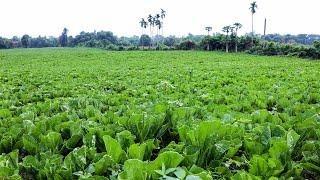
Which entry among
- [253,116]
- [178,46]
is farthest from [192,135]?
[178,46]

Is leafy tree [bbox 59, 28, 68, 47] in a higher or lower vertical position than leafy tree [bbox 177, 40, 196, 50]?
higher

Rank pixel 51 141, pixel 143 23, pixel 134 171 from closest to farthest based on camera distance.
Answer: pixel 134 171 → pixel 51 141 → pixel 143 23

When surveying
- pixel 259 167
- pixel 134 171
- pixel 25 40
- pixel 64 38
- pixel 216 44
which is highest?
pixel 64 38

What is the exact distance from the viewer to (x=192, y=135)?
2895 mm

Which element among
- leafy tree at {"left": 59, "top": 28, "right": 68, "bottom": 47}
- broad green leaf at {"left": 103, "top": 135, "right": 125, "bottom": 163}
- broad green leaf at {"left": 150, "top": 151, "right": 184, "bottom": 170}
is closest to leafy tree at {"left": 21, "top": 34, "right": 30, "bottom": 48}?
leafy tree at {"left": 59, "top": 28, "right": 68, "bottom": 47}

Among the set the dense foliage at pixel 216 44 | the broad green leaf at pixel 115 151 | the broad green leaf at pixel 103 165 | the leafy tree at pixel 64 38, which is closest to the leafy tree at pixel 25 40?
the dense foliage at pixel 216 44

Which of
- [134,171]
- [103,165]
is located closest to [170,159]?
[134,171]

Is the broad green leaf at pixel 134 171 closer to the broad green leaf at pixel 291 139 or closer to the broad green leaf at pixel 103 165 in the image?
the broad green leaf at pixel 103 165

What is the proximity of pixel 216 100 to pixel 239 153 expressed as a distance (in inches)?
132

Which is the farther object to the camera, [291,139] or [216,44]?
[216,44]

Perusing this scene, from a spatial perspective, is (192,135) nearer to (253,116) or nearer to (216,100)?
(253,116)

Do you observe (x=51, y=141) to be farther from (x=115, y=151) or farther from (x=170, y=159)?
(x=170, y=159)

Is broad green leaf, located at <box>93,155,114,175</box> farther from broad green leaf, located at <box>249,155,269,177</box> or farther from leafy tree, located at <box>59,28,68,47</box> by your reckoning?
leafy tree, located at <box>59,28,68,47</box>

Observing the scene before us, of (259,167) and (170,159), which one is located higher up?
(170,159)
